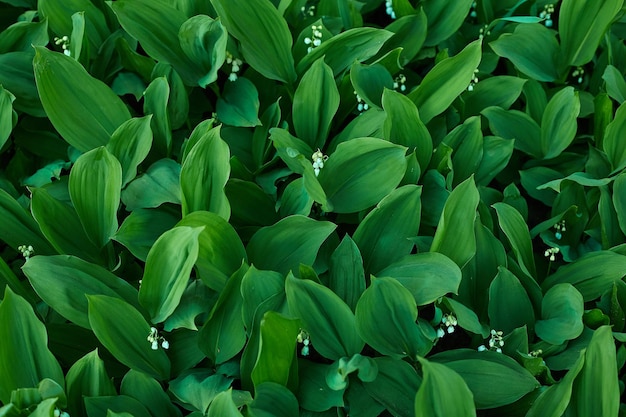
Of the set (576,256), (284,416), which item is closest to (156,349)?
(284,416)

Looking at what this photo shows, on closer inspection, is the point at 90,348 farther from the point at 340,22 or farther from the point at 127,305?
the point at 340,22

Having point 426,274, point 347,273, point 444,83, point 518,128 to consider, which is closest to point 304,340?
point 347,273

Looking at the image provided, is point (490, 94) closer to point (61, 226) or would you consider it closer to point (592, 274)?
point (592, 274)

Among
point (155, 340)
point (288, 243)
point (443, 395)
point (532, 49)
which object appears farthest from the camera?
point (532, 49)

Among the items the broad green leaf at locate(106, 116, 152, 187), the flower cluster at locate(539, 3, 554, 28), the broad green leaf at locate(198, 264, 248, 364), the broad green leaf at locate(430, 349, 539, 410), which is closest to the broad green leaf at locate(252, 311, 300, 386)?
the broad green leaf at locate(198, 264, 248, 364)

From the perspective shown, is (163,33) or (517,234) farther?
(163,33)

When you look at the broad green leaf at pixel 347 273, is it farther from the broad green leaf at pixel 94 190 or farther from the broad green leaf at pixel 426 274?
the broad green leaf at pixel 94 190

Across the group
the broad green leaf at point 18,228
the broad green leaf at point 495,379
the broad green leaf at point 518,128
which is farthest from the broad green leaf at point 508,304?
the broad green leaf at point 18,228
